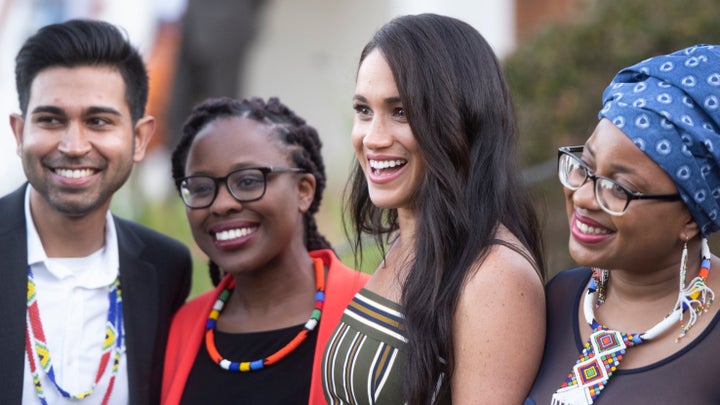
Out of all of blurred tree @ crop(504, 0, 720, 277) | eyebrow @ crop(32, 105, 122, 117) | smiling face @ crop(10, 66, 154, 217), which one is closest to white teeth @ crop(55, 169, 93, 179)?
smiling face @ crop(10, 66, 154, 217)

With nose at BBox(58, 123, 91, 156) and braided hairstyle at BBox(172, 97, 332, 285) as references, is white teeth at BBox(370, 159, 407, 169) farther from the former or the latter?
nose at BBox(58, 123, 91, 156)

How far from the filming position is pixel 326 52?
1245cm

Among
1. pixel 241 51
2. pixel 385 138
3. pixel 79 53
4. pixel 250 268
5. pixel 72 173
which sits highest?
pixel 79 53

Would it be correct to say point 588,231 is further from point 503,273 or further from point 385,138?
point 385,138

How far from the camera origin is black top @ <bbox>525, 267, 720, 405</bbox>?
232cm

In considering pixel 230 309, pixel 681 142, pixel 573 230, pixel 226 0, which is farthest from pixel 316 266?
pixel 226 0

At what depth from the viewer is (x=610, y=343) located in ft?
8.34

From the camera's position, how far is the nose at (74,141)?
3686mm

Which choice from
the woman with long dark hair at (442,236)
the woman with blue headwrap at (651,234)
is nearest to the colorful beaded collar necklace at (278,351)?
the woman with long dark hair at (442,236)

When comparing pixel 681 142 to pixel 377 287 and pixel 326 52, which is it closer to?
pixel 377 287

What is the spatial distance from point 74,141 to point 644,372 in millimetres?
2232

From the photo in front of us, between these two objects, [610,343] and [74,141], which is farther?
[74,141]

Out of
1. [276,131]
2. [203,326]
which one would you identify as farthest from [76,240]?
[276,131]

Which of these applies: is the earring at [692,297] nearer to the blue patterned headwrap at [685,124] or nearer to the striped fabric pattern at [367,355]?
the blue patterned headwrap at [685,124]
